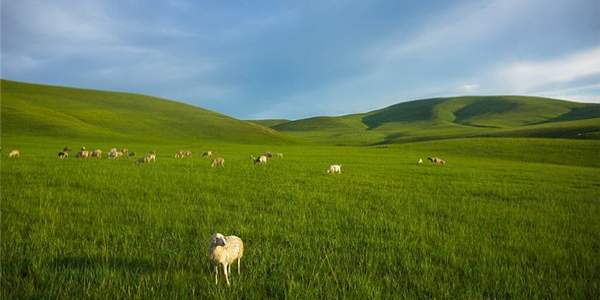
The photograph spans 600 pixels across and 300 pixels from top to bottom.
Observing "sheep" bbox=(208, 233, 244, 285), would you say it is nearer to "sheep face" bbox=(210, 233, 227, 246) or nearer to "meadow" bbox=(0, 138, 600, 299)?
"sheep face" bbox=(210, 233, 227, 246)

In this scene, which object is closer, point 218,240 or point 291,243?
point 218,240

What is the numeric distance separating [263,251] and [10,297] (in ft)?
11.6

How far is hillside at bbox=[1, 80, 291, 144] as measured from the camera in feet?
219

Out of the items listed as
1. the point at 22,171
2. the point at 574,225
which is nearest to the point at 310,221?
the point at 574,225

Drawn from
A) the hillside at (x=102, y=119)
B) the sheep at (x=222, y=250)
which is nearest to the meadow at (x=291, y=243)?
the sheep at (x=222, y=250)

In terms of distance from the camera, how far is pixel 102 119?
88188 mm


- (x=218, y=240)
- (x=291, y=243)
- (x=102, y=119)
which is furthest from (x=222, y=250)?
(x=102, y=119)

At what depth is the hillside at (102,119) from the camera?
66.7 m

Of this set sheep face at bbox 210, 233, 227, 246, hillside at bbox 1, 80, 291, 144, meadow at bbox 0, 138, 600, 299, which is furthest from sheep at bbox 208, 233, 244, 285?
hillside at bbox 1, 80, 291, 144

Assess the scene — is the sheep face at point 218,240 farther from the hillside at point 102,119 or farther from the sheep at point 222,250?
the hillside at point 102,119

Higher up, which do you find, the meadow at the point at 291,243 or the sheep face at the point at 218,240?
the sheep face at the point at 218,240

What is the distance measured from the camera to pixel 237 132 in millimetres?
101125

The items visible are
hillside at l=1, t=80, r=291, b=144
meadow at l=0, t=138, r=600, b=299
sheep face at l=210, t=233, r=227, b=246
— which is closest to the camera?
sheep face at l=210, t=233, r=227, b=246

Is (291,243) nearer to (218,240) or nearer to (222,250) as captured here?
(222,250)
